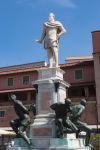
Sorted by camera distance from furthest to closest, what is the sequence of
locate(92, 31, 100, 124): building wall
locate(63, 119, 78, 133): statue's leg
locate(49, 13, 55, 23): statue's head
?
1. locate(92, 31, 100, 124): building wall
2. locate(49, 13, 55, 23): statue's head
3. locate(63, 119, 78, 133): statue's leg

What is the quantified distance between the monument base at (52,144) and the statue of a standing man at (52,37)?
12.5 feet

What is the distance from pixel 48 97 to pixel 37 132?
165 centimetres

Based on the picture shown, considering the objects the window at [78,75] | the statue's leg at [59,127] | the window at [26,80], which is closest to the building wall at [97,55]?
the window at [78,75]

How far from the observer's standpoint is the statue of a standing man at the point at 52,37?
15.9m

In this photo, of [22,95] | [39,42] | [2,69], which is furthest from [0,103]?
[39,42]

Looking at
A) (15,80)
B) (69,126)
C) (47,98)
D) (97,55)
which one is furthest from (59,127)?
(15,80)

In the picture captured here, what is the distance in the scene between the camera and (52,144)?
13312 millimetres

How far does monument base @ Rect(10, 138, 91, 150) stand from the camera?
13.0m

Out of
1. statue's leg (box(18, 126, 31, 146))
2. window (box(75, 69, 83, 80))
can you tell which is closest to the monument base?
statue's leg (box(18, 126, 31, 146))

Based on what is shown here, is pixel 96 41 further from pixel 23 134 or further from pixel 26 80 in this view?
pixel 23 134

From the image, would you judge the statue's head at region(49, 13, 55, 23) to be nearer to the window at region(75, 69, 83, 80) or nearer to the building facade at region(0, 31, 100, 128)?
the building facade at region(0, 31, 100, 128)

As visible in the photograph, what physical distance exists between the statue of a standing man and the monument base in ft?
12.5

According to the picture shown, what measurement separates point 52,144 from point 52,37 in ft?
17.6

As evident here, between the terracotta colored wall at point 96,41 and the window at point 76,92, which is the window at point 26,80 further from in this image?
the terracotta colored wall at point 96,41
